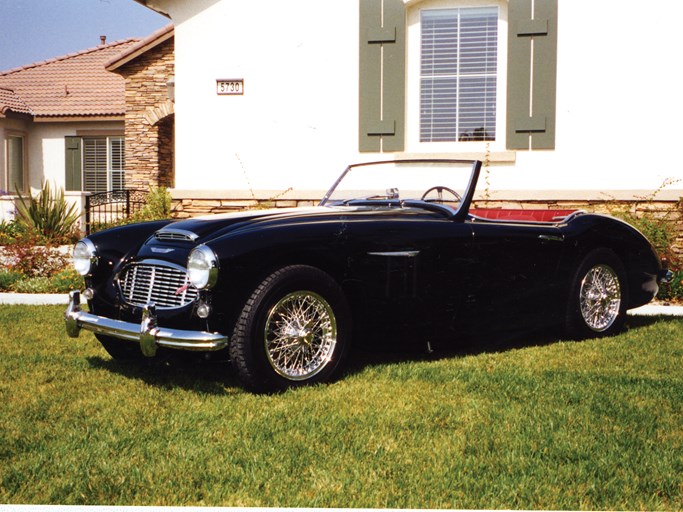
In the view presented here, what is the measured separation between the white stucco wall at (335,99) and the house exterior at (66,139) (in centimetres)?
976

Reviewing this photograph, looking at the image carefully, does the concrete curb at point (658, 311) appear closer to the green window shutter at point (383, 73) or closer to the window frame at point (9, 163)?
the green window shutter at point (383, 73)

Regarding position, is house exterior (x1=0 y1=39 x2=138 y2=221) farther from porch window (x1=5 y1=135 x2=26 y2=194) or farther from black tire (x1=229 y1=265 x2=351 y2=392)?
black tire (x1=229 y1=265 x2=351 y2=392)

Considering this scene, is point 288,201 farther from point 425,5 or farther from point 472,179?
point 472,179

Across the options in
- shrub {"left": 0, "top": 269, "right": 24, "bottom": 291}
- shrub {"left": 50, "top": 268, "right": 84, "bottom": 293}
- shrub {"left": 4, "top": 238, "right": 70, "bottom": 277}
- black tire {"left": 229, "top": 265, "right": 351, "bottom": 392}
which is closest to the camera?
black tire {"left": 229, "top": 265, "right": 351, "bottom": 392}

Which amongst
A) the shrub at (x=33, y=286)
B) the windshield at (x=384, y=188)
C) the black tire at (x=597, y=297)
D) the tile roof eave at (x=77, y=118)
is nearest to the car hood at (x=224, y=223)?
the windshield at (x=384, y=188)

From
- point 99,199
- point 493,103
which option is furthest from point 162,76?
point 493,103

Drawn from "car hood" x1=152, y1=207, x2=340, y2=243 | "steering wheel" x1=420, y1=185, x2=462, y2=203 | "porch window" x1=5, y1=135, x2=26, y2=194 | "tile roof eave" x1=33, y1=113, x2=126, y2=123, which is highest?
"tile roof eave" x1=33, y1=113, x2=126, y2=123

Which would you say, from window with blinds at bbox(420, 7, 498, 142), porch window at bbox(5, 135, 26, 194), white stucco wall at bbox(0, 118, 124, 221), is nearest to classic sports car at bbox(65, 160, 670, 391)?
window with blinds at bbox(420, 7, 498, 142)

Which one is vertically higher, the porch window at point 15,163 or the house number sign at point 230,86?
the house number sign at point 230,86

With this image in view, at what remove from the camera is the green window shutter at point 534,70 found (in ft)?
29.9

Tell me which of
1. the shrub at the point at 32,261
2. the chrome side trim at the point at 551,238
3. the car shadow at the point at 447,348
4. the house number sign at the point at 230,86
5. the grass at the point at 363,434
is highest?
the house number sign at the point at 230,86

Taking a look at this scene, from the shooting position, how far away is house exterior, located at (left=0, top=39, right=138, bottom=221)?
19312 millimetres

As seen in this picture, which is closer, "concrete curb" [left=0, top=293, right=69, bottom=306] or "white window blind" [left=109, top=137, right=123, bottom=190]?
"concrete curb" [left=0, top=293, right=69, bottom=306]

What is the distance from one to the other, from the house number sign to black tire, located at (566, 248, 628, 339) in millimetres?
5361
